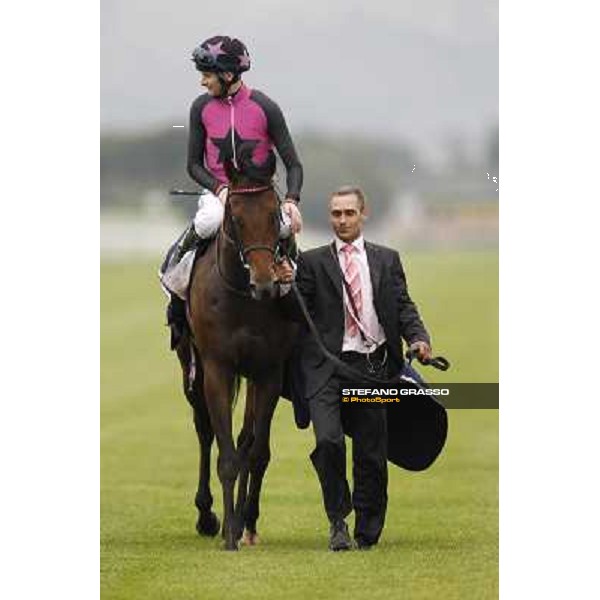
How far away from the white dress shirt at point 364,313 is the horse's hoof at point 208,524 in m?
1.80

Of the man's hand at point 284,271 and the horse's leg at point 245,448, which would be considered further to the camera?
the horse's leg at point 245,448

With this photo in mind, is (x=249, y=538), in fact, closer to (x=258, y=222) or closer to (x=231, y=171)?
(x=258, y=222)

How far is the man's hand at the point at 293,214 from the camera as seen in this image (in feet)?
44.9

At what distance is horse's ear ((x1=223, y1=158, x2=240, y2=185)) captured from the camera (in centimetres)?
1348

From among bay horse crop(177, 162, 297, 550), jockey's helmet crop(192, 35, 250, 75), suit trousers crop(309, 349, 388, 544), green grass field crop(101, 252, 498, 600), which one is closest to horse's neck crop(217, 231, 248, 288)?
bay horse crop(177, 162, 297, 550)

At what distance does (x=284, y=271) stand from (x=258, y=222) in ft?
1.29

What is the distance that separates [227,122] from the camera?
1401cm

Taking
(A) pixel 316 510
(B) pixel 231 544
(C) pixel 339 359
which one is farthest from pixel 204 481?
(C) pixel 339 359

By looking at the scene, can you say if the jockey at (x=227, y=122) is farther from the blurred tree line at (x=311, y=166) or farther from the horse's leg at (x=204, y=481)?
the horse's leg at (x=204, y=481)

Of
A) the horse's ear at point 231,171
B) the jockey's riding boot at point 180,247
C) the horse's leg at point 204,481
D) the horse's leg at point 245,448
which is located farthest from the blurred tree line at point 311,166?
the horse's leg at point 204,481

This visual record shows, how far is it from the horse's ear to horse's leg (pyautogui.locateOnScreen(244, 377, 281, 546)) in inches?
54.2

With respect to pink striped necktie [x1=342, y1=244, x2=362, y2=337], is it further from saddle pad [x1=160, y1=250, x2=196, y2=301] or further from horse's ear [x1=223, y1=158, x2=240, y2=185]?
saddle pad [x1=160, y1=250, x2=196, y2=301]
